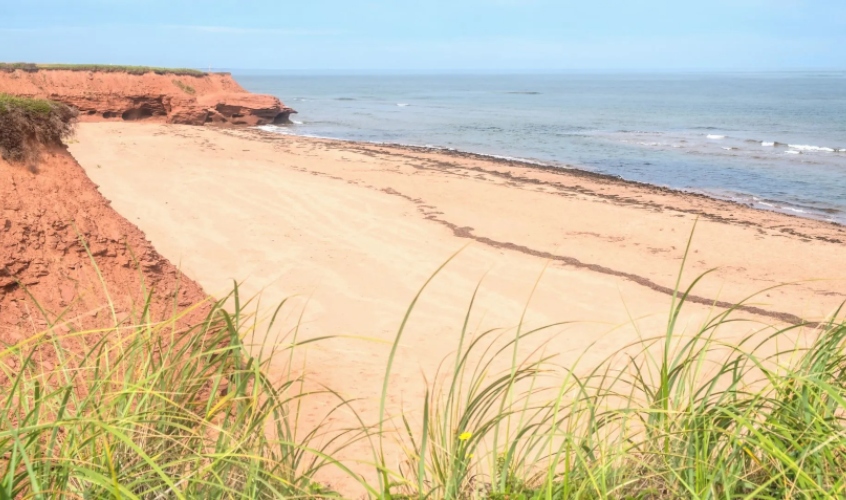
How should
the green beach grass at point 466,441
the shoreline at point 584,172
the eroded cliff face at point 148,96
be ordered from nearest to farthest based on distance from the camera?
1. the green beach grass at point 466,441
2. the shoreline at point 584,172
3. the eroded cliff face at point 148,96

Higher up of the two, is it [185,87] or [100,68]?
[100,68]

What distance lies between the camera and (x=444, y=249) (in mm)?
12258

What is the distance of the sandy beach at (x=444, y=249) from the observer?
A: 27.9 ft

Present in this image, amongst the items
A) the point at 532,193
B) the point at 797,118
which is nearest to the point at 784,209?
the point at 532,193

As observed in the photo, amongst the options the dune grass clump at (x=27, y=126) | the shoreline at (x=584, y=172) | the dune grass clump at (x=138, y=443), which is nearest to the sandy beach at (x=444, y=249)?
the shoreline at (x=584, y=172)

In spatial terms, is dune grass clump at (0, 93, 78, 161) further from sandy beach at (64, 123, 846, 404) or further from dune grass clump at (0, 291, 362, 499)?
dune grass clump at (0, 291, 362, 499)

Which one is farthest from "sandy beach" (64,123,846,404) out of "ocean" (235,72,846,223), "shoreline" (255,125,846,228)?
"ocean" (235,72,846,223)

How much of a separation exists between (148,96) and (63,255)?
114ft

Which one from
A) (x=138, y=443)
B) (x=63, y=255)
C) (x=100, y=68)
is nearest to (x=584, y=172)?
(x=63, y=255)

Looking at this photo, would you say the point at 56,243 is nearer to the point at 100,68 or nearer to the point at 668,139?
the point at 668,139

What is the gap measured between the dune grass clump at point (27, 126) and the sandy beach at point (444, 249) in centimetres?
254

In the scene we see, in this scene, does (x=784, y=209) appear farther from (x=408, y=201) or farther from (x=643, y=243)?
(x=408, y=201)

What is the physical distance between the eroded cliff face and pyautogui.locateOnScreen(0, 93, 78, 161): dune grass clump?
29.2m

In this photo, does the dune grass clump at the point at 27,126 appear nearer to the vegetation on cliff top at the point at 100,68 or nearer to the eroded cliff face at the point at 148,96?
the eroded cliff face at the point at 148,96
